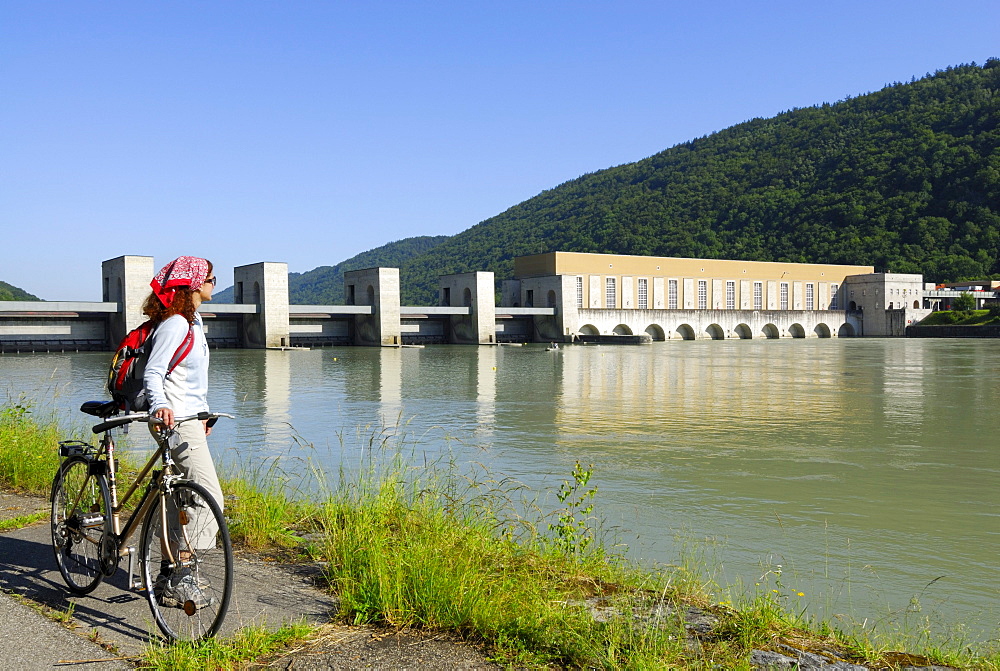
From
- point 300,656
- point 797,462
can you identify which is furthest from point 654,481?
point 300,656

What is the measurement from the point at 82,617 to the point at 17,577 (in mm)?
901

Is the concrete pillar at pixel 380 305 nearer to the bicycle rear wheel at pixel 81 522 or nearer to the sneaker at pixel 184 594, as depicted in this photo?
the bicycle rear wheel at pixel 81 522

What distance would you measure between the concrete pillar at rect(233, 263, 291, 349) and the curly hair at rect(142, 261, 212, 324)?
5043 centimetres

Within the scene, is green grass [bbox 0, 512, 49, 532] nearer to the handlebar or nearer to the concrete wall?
the handlebar

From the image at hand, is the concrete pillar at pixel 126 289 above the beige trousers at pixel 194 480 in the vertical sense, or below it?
above

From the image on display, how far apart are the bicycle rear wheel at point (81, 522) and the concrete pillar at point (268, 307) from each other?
49863 millimetres

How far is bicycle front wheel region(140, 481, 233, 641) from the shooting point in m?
3.38

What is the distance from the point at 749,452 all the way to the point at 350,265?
17269cm

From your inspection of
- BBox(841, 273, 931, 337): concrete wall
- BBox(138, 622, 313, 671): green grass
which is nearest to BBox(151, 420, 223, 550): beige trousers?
BBox(138, 622, 313, 671): green grass

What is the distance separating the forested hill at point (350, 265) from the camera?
535 feet

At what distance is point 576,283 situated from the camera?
7012 cm

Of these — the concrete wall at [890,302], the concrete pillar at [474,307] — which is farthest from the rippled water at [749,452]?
the concrete wall at [890,302]

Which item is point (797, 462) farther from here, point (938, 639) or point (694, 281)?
point (694, 281)

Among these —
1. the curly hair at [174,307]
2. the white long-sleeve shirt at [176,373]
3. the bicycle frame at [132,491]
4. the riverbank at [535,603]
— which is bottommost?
the riverbank at [535,603]
